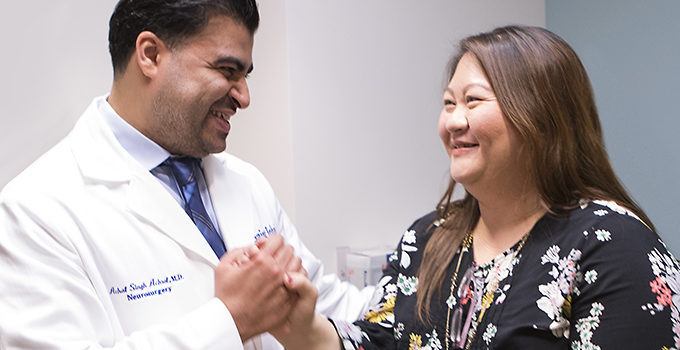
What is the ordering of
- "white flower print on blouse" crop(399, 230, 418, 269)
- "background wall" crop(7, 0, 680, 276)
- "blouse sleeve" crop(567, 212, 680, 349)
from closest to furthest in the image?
"blouse sleeve" crop(567, 212, 680, 349)
"white flower print on blouse" crop(399, 230, 418, 269)
"background wall" crop(7, 0, 680, 276)

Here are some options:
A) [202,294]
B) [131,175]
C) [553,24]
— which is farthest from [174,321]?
[553,24]

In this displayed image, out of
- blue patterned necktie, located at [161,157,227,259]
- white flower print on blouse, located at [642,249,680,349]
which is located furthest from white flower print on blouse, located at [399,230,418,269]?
white flower print on blouse, located at [642,249,680,349]

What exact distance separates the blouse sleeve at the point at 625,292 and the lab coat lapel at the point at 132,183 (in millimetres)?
652

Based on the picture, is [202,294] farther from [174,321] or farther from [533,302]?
[533,302]

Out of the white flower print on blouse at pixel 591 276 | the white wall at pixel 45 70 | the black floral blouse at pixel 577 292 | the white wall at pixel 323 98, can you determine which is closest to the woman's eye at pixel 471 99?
the black floral blouse at pixel 577 292

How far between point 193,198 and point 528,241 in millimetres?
651

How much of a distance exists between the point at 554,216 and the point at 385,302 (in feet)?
1.26

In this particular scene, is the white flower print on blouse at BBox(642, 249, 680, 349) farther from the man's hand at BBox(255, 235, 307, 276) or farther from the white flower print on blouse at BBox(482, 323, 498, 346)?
the man's hand at BBox(255, 235, 307, 276)

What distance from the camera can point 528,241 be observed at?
1.20m

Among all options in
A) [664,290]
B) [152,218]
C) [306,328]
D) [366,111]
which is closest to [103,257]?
[152,218]

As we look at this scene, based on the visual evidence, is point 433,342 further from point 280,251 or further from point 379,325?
point 280,251

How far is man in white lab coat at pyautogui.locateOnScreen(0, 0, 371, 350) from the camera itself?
3.69ft

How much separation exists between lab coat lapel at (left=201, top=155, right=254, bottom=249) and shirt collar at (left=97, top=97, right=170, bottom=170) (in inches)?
5.1

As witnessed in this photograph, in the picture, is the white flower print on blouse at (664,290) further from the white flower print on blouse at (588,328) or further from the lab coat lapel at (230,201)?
the lab coat lapel at (230,201)
